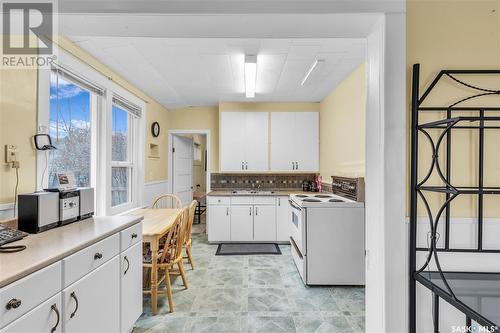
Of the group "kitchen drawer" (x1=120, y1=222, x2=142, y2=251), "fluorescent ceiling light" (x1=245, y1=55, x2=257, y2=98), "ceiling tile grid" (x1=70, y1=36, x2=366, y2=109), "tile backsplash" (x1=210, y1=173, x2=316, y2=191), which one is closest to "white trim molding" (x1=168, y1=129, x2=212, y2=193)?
"tile backsplash" (x1=210, y1=173, x2=316, y2=191)

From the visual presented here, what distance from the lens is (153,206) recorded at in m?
3.84

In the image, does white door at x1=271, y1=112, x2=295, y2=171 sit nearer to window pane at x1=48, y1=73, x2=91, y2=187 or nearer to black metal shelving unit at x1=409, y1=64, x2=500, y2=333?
window pane at x1=48, y1=73, x2=91, y2=187

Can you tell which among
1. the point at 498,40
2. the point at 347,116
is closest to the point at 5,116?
the point at 498,40

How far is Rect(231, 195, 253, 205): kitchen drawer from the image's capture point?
4371 millimetres

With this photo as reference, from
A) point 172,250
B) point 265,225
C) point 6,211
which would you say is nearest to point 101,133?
point 6,211

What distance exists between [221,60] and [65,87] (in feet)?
5.23

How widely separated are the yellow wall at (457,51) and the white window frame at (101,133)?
7.96 feet

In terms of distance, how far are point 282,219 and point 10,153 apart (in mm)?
3579

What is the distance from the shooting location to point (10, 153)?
1637 mm

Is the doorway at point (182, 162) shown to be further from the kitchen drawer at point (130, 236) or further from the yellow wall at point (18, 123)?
the yellow wall at point (18, 123)

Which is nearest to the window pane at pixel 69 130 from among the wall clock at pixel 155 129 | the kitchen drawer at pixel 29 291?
the kitchen drawer at pixel 29 291

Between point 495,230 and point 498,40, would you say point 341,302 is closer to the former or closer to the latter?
point 495,230

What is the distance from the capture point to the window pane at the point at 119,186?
3209 millimetres

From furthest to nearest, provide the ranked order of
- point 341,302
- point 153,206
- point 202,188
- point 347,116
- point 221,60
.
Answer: point 202,188 < point 153,206 < point 347,116 < point 221,60 < point 341,302
